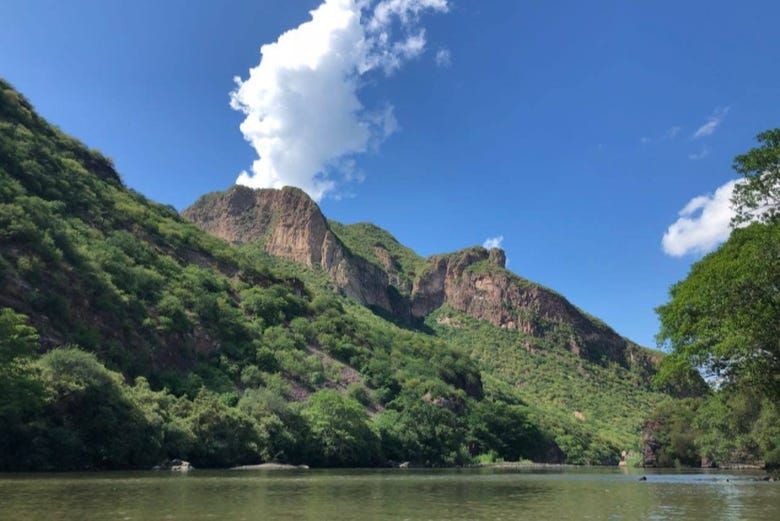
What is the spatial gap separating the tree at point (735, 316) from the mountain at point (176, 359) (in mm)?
45878

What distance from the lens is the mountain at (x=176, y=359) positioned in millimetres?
54594

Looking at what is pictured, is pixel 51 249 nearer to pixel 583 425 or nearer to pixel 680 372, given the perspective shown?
pixel 680 372

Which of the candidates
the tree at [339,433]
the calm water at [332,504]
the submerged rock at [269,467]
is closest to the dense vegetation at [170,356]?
the tree at [339,433]

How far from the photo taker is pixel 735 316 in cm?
3638

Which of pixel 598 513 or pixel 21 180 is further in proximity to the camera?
pixel 21 180

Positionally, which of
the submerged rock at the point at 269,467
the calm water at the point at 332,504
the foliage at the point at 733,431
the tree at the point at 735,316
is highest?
the tree at the point at 735,316

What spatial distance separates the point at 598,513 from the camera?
80.1 ft

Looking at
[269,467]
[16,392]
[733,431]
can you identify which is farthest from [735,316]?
[733,431]

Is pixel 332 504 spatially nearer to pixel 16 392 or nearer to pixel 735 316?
pixel 735 316

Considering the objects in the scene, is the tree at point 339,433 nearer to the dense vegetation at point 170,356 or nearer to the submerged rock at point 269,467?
the dense vegetation at point 170,356

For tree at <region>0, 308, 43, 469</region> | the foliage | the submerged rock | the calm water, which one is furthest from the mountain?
the foliage

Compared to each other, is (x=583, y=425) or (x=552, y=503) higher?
(x=583, y=425)

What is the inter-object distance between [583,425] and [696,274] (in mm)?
139688

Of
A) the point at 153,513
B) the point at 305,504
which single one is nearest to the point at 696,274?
the point at 305,504
